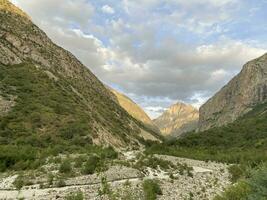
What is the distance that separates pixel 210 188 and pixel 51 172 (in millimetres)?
14196

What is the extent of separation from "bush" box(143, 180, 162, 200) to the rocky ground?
390 mm

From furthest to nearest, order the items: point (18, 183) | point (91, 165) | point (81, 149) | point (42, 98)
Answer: point (42, 98) < point (81, 149) < point (91, 165) < point (18, 183)

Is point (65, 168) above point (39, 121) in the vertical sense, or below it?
below

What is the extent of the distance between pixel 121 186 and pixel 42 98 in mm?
68253

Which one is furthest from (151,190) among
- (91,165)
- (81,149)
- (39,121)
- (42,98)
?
(42,98)

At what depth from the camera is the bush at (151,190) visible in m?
32.8

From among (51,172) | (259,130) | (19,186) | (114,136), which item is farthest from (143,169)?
(259,130)

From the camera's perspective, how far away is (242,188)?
2705 centimetres

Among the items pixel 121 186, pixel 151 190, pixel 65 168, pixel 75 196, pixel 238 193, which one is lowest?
pixel 75 196

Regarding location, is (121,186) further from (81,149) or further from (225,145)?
(225,145)

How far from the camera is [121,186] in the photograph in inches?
1406

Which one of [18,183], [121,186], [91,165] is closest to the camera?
[121,186]

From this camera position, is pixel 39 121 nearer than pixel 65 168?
No

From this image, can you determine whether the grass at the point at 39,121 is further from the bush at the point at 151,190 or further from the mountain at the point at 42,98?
the bush at the point at 151,190
